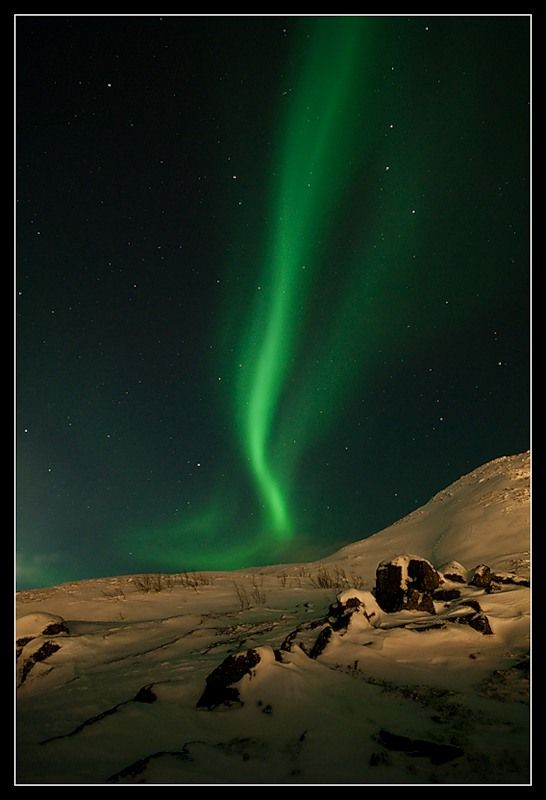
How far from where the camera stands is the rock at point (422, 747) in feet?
8.54

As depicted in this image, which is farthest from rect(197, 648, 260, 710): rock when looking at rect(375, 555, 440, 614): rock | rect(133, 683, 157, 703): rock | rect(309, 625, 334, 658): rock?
rect(375, 555, 440, 614): rock

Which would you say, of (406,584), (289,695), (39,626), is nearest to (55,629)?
(39,626)

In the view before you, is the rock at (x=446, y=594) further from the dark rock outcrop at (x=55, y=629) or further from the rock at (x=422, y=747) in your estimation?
the dark rock outcrop at (x=55, y=629)

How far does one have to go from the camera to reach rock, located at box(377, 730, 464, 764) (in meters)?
2.60

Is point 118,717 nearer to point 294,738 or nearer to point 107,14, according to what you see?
point 294,738

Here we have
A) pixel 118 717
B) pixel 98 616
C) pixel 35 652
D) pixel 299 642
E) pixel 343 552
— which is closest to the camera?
pixel 118 717

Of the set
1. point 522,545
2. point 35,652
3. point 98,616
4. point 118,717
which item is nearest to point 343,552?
point 522,545

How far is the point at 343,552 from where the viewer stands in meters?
17.0

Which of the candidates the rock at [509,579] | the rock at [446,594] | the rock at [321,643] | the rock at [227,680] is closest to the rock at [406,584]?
the rock at [446,594]

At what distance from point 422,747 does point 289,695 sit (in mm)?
882

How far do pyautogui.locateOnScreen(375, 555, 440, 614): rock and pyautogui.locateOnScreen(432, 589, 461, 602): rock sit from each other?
0.06 m

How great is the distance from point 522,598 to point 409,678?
2.28 m

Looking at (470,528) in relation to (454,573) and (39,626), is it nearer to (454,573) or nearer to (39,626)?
(454,573)

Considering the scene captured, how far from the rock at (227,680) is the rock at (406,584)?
2496mm
